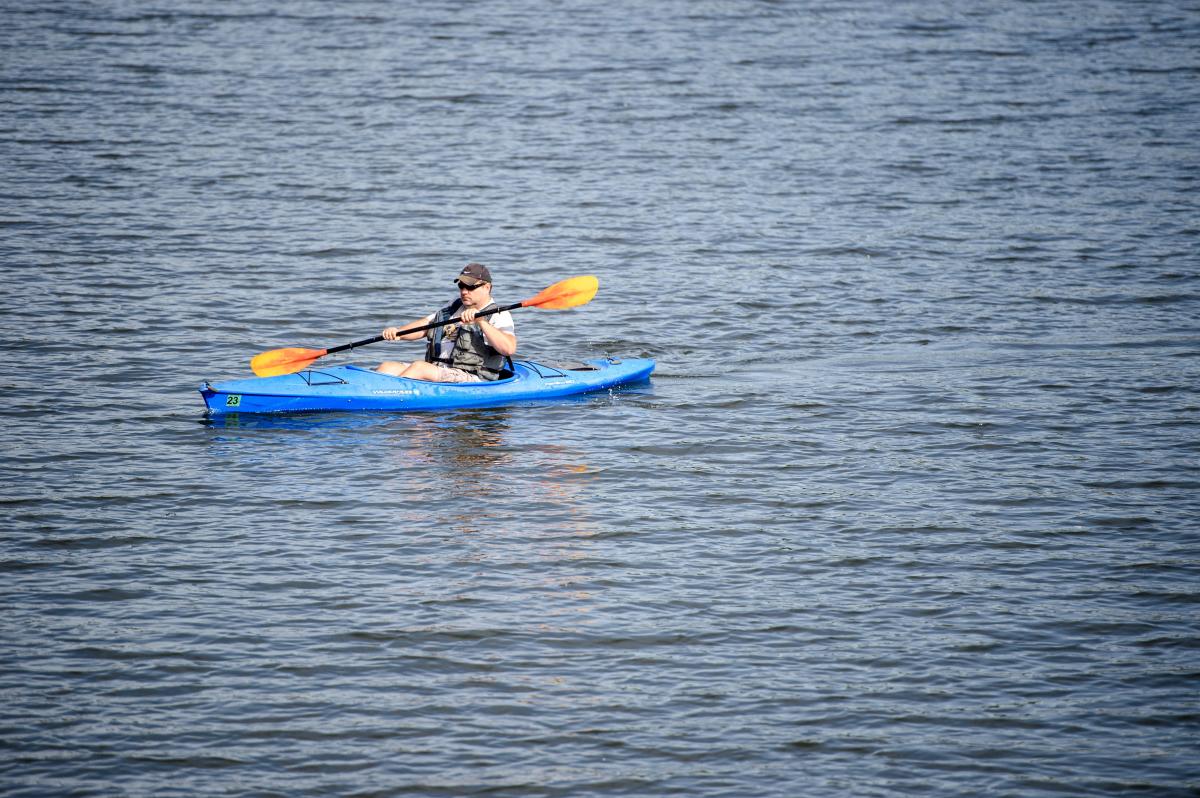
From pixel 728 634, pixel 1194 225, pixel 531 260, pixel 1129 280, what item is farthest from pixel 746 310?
pixel 728 634

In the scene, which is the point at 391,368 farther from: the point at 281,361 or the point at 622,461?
the point at 622,461

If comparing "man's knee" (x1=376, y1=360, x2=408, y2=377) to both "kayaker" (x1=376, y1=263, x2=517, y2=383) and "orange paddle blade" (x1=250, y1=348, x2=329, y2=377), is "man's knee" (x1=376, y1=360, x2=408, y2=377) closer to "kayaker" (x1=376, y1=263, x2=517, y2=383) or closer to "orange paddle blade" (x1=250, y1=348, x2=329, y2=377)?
"kayaker" (x1=376, y1=263, x2=517, y2=383)

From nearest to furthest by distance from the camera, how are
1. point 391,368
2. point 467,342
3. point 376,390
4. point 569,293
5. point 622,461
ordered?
point 622,461, point 376,390, point 391,368, point 467,342, point 569,293

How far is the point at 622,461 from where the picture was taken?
9320 millimetres

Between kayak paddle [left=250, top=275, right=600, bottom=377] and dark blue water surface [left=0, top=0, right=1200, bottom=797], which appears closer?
dark blue water surface [left=0, top=0, right=1200, bottom=797]

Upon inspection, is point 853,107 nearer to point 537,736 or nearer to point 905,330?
point 905,330

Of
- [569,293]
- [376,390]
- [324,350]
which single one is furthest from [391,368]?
[569,293]

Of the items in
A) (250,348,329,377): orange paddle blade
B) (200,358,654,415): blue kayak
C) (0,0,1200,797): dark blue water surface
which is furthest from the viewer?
(250,348,329,377): orange paddle blade

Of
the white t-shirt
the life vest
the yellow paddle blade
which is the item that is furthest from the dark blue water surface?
the yellow paddle blade

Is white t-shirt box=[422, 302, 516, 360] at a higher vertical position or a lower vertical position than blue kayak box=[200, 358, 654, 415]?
higher

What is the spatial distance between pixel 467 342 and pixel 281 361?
A: 1.30 m

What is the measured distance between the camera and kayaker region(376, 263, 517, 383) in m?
10.2

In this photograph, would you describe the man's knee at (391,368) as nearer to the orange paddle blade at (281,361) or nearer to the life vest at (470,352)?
the life vest at (470,352)

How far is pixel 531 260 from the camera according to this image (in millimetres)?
15086
